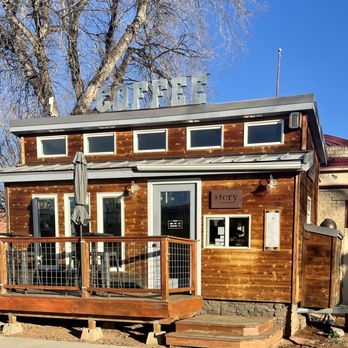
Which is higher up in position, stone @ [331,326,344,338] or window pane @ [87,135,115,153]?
window pane @ [87,135,115,153]

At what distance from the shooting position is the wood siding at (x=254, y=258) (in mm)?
7418

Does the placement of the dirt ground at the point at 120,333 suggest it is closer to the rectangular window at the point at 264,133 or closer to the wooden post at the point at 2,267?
the wooden post at the point at 2,267

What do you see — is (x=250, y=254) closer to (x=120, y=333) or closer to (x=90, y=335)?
(x=120, y=333)

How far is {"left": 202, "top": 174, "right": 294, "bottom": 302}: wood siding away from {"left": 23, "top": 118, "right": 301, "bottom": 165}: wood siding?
28.2 inches

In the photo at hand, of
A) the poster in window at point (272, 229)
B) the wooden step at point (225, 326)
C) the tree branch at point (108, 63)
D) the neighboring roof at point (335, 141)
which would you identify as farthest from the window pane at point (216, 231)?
the tree branch at point (108, 63)

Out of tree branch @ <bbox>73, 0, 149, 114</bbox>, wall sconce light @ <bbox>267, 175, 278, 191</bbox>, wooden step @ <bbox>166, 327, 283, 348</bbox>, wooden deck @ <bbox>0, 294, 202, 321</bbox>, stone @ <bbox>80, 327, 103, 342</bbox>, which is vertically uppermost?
tree branch @ <bbox>73, 0, 149, 114</bbox>

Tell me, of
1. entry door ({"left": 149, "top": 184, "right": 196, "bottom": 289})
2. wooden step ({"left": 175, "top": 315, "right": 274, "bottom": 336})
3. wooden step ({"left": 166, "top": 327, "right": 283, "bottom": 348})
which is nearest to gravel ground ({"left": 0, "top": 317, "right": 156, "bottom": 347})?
wooden step ({"left": 166, "top": 327, "right": 283, "bottom": 348})

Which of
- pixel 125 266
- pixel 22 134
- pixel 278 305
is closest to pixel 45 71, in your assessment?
pixel 22 134

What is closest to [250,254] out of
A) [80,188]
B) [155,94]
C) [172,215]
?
[172,215]

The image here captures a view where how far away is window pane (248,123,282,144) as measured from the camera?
801cm

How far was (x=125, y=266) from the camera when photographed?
27.2 ft

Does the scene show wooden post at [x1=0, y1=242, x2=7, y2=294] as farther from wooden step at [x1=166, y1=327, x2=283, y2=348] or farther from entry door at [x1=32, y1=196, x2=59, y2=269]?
wooden step at [x1=166, y1=327, x2=283, y2=348]

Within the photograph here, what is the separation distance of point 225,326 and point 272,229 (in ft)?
6.33

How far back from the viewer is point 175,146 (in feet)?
28.3
